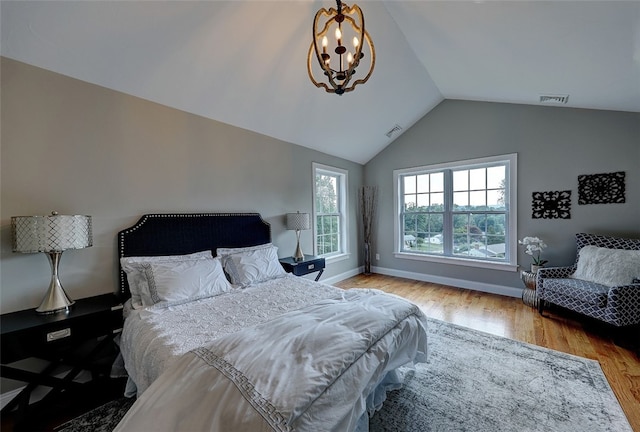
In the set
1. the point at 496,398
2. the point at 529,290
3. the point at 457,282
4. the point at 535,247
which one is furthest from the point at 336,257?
the point at 496,398

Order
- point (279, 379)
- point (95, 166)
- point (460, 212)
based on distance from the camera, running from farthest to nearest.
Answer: point (460, 212) → point (95, 166) → point (279, 379)

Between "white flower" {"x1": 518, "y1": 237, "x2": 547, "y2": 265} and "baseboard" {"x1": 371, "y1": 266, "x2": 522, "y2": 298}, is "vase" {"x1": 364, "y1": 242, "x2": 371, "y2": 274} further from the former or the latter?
"white flower" {"x1": 518, "y1": 237, "x2": 547, "y2": 265}

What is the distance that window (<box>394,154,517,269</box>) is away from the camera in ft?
13.3

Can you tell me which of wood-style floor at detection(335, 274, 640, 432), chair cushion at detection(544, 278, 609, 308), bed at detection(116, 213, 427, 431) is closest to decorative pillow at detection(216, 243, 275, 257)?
bed at detection(116, 213, 427, 431)

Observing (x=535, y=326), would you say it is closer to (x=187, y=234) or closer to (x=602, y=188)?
(x=602, y=188)

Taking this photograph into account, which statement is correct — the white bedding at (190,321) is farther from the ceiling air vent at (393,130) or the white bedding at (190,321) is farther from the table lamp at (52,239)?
the ceiling air vent at (393,130)

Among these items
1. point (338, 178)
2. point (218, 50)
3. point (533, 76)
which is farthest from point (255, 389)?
point (338, 178)

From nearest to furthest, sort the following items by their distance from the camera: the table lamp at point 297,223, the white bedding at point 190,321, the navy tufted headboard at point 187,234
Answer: the white bedding at point 190,321
the navy tufted headboard at point 187,234
the table lamp at point 297,223

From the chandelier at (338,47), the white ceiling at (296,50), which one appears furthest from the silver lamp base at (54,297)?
the chandelier at (338,47)

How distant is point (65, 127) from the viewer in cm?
206

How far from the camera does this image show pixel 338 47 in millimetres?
1805

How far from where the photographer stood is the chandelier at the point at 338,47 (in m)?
1.79

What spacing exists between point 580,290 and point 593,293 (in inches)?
4.3

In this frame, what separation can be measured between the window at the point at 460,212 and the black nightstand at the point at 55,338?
14.8 ft
